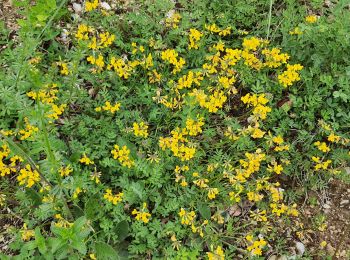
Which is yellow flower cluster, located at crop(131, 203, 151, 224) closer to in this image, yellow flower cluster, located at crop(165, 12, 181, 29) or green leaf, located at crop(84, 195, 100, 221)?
green leaf, located at crop(84, 195, 100, 221)

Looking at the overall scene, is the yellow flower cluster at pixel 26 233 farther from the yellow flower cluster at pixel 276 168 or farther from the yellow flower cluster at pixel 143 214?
the yellow flower cluster at pixel 276 168

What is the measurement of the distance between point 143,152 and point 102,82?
32.6 inches

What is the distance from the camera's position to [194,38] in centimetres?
421

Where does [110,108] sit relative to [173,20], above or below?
below

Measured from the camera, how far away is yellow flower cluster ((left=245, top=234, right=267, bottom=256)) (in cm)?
338

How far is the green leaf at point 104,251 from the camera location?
3301mm

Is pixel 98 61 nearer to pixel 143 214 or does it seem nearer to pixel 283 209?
A: pixel 143 214

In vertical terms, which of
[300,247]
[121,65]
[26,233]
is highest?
[121,65]

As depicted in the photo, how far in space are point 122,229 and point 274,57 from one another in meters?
2.03

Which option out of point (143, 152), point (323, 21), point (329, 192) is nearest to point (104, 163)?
point (143, 152)

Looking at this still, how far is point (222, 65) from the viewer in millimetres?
4016

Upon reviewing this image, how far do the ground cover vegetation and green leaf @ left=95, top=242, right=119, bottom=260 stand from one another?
0.01 m

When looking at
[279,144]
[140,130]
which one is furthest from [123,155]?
[279,144]

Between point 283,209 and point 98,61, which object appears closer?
point 283,209
